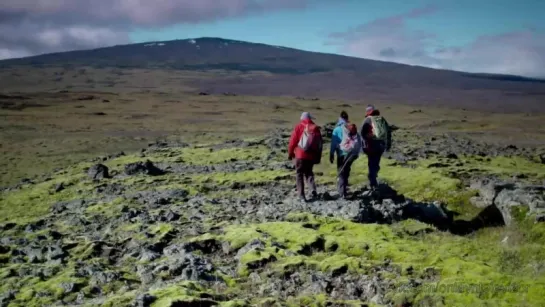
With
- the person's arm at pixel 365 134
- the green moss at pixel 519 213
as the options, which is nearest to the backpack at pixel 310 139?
the person's arm at pixel 365 134

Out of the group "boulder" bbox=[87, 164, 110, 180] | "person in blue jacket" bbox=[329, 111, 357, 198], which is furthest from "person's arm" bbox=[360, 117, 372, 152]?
"boulder" bbox=[87, 164, 110, 180]

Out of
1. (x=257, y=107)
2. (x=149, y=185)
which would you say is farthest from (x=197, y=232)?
(x=257, y=107)

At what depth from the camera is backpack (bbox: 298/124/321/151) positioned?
13570 millimetres

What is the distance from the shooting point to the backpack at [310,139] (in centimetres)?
1357

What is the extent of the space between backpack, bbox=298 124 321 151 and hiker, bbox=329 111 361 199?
0.60m

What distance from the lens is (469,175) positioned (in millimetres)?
19922

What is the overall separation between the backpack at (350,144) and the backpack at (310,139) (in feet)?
2.56

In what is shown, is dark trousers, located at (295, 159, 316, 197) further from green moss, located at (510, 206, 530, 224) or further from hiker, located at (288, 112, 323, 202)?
green moss, located at (510, 206, 530, 224)

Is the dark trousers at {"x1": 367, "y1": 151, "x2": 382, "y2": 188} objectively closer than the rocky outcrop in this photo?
No

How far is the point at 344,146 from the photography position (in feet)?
45.9

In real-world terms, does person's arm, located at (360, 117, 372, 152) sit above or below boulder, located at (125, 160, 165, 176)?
above

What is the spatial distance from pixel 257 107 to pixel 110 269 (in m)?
84.7

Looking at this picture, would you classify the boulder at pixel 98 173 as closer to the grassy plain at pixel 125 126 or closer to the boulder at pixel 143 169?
the boulder at pixel 143 169

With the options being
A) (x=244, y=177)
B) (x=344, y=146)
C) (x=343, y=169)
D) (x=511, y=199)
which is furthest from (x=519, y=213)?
(x=244, y=177)
